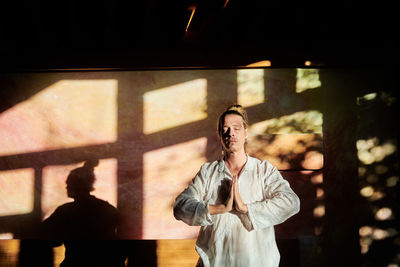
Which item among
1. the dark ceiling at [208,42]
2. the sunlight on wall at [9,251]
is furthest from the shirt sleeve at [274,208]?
the sunlight on wall at [9,251]

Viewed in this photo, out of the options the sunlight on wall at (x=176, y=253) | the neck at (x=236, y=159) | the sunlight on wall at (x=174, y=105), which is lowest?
the sunlight on wall at (x=176, y=253)

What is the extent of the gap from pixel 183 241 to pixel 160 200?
0.50 m

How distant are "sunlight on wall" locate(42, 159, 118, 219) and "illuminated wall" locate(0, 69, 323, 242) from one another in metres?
0.01

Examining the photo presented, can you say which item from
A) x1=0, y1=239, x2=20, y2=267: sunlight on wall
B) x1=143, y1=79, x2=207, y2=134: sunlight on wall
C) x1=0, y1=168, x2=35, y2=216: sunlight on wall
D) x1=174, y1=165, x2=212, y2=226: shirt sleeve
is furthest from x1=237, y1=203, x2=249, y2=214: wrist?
x1=0, y1=239, x2=20, y2=267: sunlight on wall

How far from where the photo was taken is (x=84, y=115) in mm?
3785

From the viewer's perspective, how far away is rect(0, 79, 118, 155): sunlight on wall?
3.78 meters

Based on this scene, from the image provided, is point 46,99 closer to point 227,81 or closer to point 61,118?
point 61,118

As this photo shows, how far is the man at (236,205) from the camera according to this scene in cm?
220

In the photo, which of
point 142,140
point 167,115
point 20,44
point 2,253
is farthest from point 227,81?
point 2,253

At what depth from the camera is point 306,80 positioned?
149 inches

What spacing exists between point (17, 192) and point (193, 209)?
252 cm

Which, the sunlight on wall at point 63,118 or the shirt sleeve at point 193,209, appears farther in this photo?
the sunlight on wall at point 63,118

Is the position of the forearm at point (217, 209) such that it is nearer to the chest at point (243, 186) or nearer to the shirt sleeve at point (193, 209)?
the shirt sleeve at point (193, 209)

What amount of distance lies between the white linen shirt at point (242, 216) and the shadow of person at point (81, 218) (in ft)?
5.63
